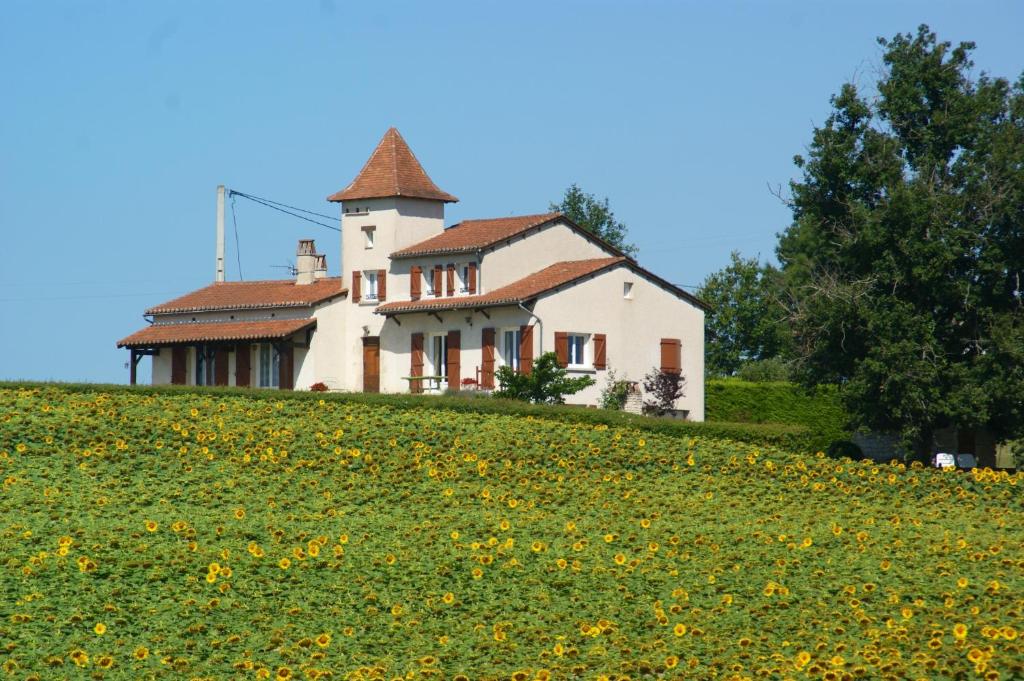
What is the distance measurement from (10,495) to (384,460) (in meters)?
6.13

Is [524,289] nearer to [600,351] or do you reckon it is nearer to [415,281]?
[600,351]

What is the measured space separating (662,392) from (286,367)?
13877mm

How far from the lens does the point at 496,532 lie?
19641mm

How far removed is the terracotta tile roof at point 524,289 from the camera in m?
47.1

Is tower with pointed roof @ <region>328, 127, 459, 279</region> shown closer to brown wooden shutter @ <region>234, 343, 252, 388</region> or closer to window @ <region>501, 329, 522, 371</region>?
brown wooden shutter @ <region>234, 343, 252, 388</region>

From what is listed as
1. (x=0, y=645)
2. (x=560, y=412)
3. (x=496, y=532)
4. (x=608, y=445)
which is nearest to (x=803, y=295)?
(x=560, y=412)

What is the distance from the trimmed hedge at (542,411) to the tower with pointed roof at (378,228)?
1956 cm

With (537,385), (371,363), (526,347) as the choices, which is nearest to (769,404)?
(526,347)

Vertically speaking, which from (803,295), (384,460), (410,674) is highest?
(803,295)

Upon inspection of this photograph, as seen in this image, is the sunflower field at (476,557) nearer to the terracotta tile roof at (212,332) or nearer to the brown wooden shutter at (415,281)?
the brown wooden shutter at (415,281)

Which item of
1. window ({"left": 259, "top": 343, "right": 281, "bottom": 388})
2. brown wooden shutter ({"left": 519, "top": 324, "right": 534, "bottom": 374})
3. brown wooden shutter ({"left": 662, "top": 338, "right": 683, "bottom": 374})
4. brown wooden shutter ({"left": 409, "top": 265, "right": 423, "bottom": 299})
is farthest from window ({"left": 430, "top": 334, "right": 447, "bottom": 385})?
brown wooden shutter ({"left": 662, "top": 338, "right": 683, "bottom": 374})

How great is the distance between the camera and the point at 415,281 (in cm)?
5212

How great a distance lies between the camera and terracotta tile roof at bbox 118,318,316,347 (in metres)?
52.6

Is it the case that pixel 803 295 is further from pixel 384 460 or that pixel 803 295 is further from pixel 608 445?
pixel 384 460
